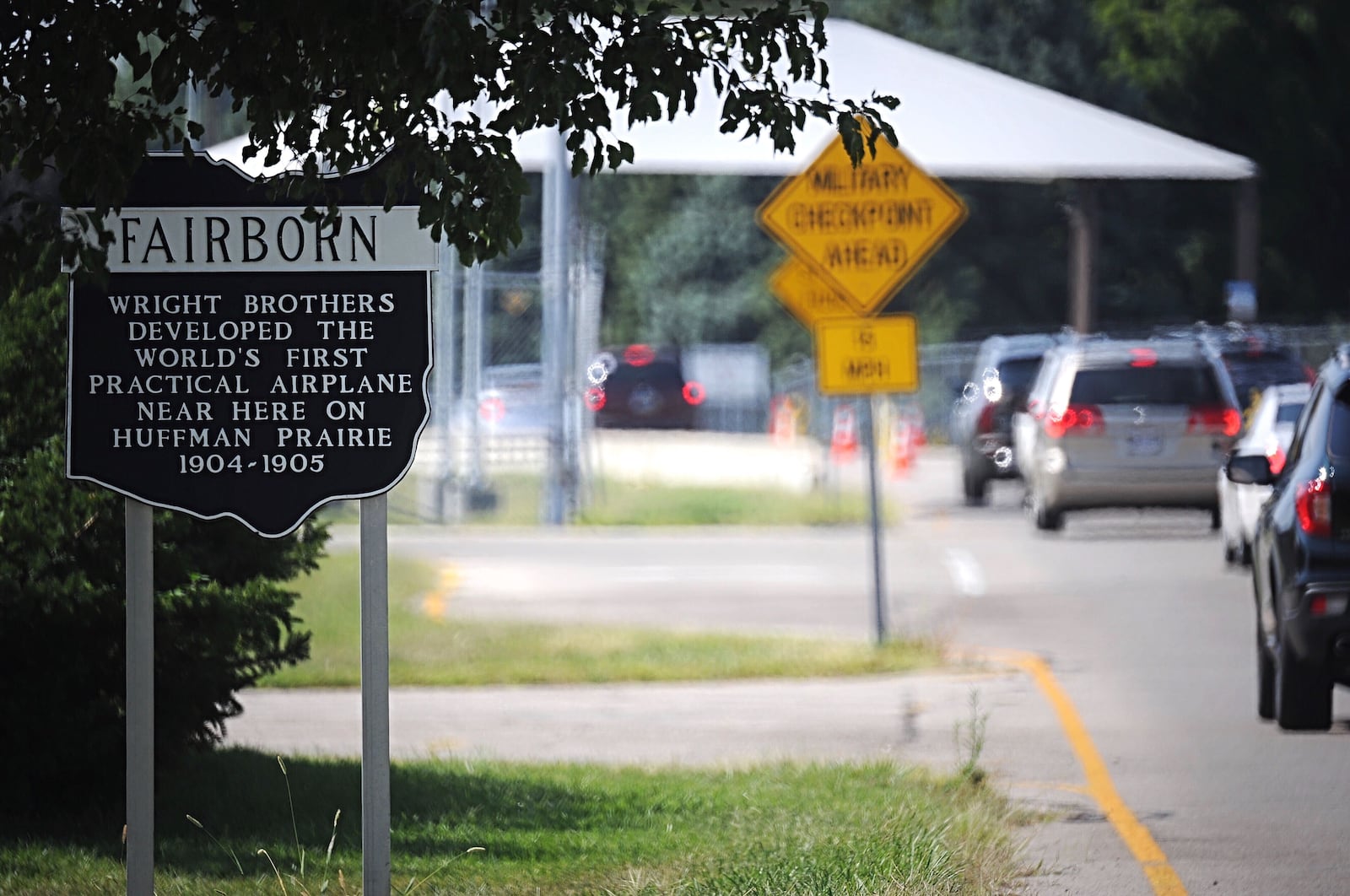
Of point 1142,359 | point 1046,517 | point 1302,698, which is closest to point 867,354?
point 1302,698

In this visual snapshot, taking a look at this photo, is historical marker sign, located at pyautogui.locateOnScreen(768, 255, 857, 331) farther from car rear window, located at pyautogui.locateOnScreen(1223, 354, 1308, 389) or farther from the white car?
car rear window, located at pyautogui.locateOnScreen(1223, 354, 1308, 389)

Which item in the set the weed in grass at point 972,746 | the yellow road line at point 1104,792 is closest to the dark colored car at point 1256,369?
the yellow road line at point 1104,792

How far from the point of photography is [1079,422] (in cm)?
2241

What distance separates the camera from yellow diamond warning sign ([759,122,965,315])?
14.0 m

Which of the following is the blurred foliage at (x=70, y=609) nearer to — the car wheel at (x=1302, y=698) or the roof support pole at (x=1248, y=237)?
the car wheel at (x=1302, y=698)

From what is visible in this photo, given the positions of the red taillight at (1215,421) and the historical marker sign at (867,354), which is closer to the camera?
the historical marker sign at (867,354)

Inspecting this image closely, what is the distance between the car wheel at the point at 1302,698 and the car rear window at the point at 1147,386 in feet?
39.6

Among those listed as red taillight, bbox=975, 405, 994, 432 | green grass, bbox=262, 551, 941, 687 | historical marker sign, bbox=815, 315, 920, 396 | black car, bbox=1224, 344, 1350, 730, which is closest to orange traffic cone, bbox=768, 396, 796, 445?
red taillight, bbox=975, 405, 994, 432

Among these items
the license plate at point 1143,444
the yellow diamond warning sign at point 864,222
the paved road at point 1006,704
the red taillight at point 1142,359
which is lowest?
the paved road at point 1006,704

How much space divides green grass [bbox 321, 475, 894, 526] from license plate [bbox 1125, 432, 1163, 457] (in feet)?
10.2

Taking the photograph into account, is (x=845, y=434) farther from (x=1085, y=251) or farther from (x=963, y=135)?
(x=963, y=135)

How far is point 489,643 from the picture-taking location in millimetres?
14273

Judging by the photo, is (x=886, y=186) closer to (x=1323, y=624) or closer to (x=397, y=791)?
(x=1323, y=624)

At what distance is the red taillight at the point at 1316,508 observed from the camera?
9766 millimetres
